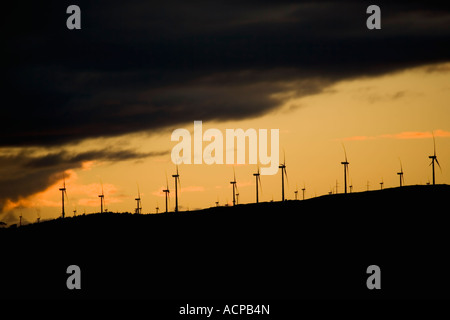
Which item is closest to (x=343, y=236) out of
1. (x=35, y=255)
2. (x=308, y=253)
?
(x=308, y=253)

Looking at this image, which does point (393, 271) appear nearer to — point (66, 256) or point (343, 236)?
point (343, 236)

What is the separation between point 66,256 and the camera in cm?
15950

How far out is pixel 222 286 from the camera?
12438cm

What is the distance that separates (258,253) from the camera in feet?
466

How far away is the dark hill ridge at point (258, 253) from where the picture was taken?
122 metres

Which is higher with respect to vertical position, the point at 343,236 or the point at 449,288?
the point at 343,236

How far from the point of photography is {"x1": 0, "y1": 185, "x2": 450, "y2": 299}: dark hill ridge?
122 meters

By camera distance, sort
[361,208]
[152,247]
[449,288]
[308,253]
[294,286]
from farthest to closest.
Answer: [361,208] → [152,247] → [308,253] → [294,286] → [449,288]

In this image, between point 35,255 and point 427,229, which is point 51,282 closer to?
point 35,255

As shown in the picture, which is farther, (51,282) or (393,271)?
(51,282)

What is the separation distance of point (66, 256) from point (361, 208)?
62630 millimetres

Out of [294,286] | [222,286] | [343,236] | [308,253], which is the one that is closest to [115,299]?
[222,286]

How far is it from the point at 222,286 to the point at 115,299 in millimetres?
16420

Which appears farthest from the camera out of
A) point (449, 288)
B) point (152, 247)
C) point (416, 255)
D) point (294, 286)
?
point (152, 247)
